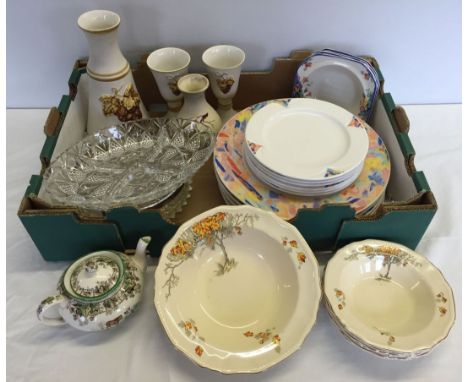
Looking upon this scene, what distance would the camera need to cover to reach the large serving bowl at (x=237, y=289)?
48 cm

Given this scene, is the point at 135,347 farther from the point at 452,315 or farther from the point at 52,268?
the point at 452,315

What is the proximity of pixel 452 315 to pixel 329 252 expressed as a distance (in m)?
0.18

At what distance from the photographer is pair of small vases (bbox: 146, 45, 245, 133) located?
2.21 feet

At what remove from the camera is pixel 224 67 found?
0.70 m

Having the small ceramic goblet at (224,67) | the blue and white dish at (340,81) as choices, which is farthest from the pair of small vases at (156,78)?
the blue and white dish at (340,81)

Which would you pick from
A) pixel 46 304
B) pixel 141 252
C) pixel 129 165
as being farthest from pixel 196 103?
pixel 46 304

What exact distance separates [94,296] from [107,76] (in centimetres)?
34

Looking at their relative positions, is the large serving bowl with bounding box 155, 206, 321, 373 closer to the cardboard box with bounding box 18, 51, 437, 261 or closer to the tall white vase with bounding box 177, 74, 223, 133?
the cardboard box with bounding box 18, 51, 437, 261

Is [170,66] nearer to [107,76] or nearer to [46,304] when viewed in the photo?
[107,76]

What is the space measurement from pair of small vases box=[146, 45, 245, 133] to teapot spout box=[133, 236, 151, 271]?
232 millimetres

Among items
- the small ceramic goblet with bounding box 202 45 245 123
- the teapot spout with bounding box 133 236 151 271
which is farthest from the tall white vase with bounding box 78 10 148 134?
the teapot spout with bounding box 133 236 151 271

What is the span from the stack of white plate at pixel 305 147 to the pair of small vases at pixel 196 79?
0.08m

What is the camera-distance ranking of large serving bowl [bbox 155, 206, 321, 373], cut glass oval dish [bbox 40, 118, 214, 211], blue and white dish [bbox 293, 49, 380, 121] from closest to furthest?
large serving bowl [bbox 155, 206, 321, 373] < cut glass oval dish [bbox 40, 118, 214, 211] < blue and white dish [bbox 293, 49, 380, 121]

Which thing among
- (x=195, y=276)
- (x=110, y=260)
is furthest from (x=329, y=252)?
(x=110, y=260)
